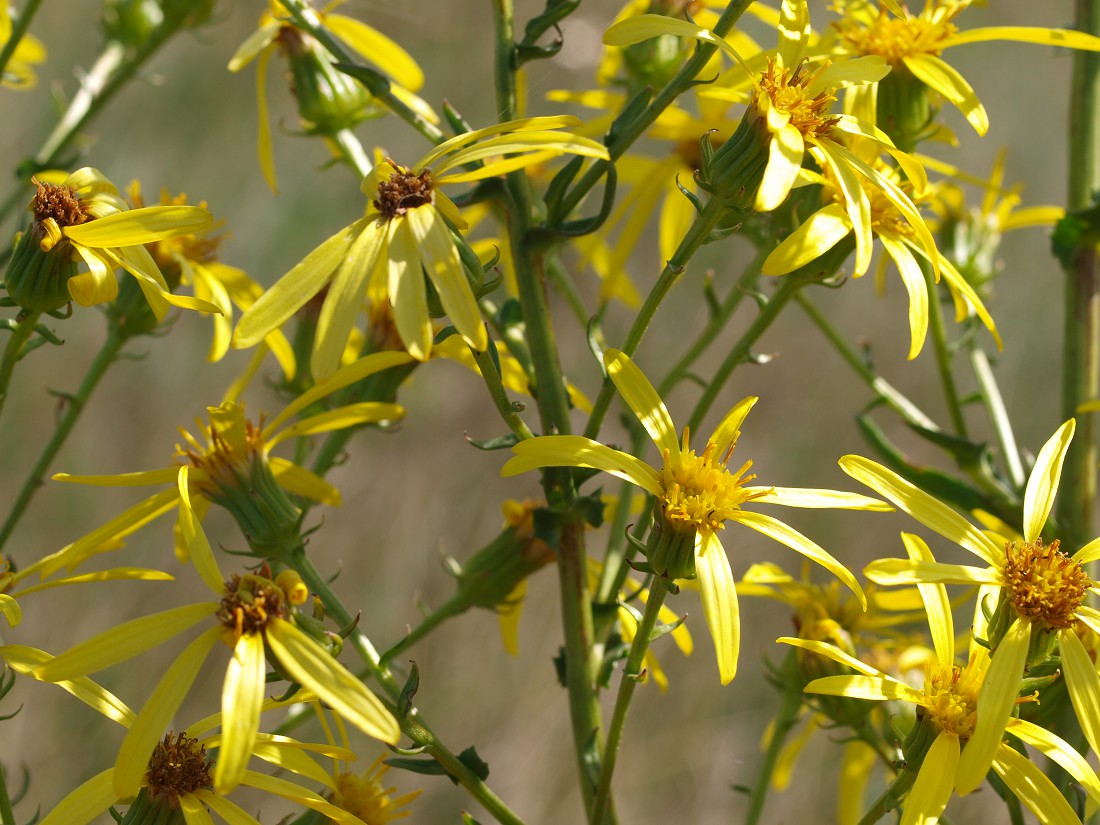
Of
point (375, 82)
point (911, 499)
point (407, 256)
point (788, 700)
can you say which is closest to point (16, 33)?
point (375, 82)

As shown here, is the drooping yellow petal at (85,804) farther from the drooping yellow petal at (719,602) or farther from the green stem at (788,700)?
the green stem at (788,700)

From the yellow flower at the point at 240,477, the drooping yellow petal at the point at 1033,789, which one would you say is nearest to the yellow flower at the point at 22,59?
the yellow flower at the point at 240,477

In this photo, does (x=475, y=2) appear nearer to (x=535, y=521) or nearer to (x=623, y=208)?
(x=623, y=208)

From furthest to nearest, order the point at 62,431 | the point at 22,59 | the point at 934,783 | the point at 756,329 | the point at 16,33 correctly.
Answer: the point at 22,59, the point at 16,33, the point at 62,431, the point at 756,329, the point at 934,783

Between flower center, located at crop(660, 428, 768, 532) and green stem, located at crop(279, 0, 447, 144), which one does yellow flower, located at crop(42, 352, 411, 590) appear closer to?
green stem, located at crop(279, 0, 447, 144)

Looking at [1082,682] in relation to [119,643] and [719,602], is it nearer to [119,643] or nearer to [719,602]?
[719,602]

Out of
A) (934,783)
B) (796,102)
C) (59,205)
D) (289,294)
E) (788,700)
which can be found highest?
(796,102)
